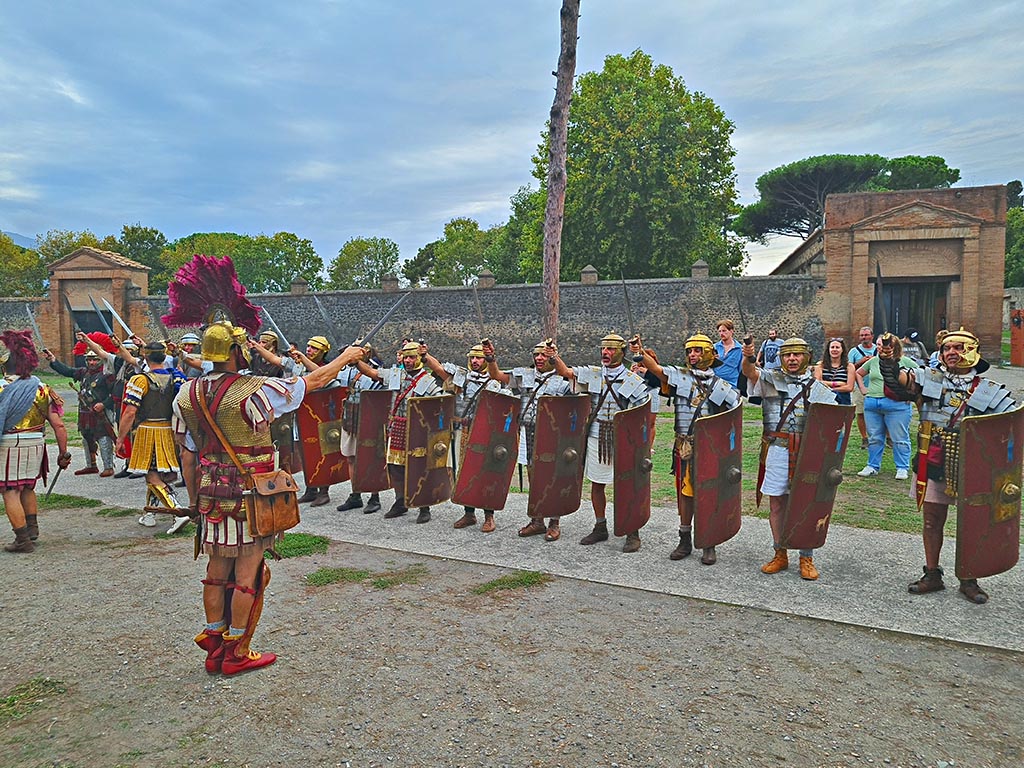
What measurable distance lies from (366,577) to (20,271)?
41.8 metres

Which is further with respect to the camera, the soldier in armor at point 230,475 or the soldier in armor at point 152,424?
the soldier in armor at point 152,424

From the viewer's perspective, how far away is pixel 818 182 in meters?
42.8

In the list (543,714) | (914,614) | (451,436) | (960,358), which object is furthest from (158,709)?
(960,358)

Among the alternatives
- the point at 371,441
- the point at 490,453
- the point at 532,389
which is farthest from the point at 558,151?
the point at 490,453

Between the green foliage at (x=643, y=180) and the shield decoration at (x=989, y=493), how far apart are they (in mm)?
22019

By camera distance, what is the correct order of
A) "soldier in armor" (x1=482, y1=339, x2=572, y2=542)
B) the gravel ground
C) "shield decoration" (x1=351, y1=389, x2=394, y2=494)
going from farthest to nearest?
1. "shield decoration" (x1=351, y1=389, x2=394, y2=494)
2. "soldier in armor" (x1=482, y1=339, x2=572, y2=542)
3. the gravel ground

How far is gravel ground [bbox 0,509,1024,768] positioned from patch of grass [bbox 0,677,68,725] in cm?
3

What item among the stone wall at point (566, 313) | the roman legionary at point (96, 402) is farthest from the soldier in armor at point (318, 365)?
the stone wall at point (566, 313)

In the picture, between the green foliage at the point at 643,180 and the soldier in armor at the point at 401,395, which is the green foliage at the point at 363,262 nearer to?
the green foliage at the point at 643,180

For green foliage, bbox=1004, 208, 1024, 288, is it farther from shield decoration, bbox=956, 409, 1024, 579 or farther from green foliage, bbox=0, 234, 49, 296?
green foliage, bbox=0, 234, 49, 296

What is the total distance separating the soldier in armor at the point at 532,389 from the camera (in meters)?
5.52

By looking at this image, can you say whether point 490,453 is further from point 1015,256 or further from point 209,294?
point 1015,256

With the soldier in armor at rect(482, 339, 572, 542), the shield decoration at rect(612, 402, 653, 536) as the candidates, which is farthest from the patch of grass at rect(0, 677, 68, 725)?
the shield decoration at rect(612, 402, 653, 536)

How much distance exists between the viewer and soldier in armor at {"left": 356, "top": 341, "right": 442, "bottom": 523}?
598cm
